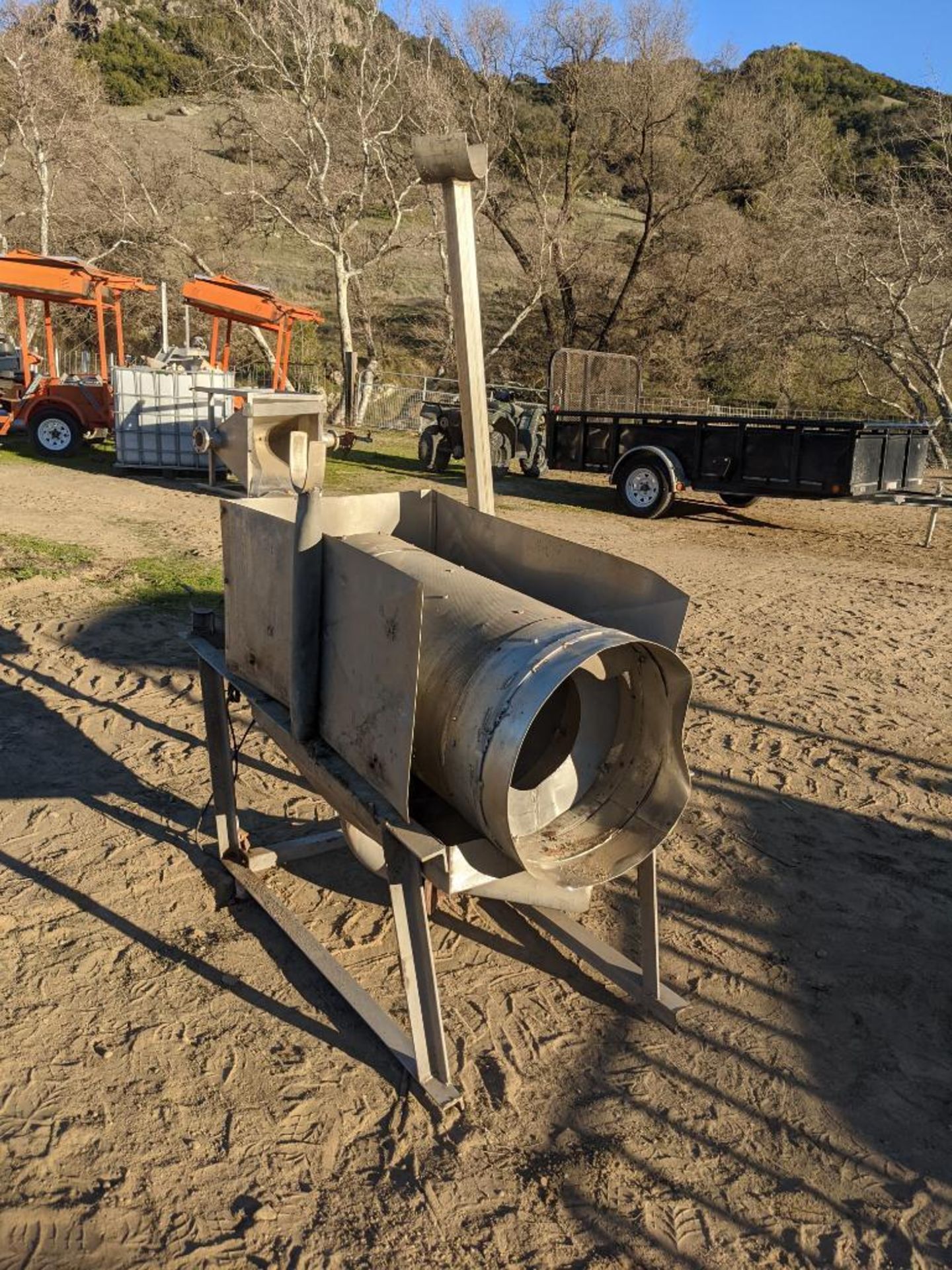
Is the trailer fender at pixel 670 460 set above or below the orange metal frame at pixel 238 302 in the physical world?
below

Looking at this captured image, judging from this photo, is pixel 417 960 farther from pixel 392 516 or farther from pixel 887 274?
pixel 887 274

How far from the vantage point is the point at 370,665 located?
2.27 metres

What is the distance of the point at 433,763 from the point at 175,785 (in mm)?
2360

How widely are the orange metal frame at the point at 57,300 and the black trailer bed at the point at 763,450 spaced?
700 cm

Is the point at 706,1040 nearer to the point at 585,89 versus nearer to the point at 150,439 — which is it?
the point at 150,439

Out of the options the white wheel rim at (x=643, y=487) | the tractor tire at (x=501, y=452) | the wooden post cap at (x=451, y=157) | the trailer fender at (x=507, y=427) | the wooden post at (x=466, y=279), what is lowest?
the white wheel rim at (x=643, y=487)

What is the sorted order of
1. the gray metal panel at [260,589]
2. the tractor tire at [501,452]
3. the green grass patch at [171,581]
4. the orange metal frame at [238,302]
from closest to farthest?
1. the gray metal panel at [260,589]
2. the green grass patch at [171,581]
3. the orange metal frame at [238,302]
4. the tractor tire at [501,452]

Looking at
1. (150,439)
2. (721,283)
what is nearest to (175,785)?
(150,439)

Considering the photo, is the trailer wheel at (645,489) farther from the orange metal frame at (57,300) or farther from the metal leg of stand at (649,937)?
the metal leg of stand at (649,937)

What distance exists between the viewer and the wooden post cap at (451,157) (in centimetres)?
274

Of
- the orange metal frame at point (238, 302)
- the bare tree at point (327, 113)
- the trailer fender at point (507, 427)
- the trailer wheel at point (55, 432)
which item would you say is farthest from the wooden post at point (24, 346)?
the bare tree at point (327, 113)

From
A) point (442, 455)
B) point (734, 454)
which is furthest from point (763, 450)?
point (442, 455)

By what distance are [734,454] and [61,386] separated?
9.70 meters

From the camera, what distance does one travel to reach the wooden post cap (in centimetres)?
274
